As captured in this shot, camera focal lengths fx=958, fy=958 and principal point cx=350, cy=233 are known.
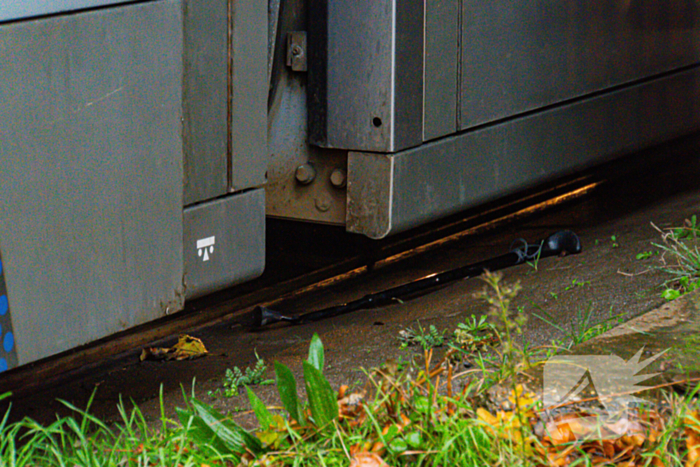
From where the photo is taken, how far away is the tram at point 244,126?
2.72 metres

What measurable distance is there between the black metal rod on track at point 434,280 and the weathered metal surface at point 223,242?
91 cm

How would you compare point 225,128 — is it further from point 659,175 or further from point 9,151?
point 659,175

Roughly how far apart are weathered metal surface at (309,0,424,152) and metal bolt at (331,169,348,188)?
0.14m

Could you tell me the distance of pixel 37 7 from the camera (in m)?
2.62

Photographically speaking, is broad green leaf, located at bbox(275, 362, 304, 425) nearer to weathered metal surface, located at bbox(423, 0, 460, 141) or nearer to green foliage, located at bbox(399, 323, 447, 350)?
green foliage, located at bbox(399, 323, 447, 350)

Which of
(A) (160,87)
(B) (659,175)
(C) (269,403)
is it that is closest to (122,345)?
(C) (269,403)

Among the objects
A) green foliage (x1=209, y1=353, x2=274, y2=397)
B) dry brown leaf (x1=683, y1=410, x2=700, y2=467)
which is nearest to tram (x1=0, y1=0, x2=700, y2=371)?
green foliage (x1=209, y1=353, x2=274, y2=397)

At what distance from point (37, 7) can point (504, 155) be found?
8.47 ft

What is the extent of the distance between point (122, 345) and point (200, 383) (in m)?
0.94

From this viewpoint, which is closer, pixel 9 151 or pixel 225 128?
pixel 9 151


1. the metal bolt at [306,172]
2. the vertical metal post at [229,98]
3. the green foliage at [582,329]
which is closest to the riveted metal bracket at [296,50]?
the metal bolt at [306,172]

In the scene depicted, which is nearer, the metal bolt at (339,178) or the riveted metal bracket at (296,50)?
the riveted metal bracket at (296,50)

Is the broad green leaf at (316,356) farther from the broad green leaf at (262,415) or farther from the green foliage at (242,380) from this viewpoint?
the green foliage at (242,380)

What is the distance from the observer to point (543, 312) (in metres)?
3.72
